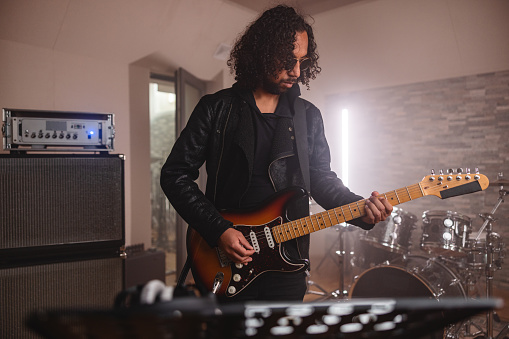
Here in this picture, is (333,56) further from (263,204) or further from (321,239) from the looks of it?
(263,204)

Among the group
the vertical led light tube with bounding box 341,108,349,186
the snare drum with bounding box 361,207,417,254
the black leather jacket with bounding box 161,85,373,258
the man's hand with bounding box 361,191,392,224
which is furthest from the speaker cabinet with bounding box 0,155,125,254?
the vertical led light tube with bounding box 341,108,349,186

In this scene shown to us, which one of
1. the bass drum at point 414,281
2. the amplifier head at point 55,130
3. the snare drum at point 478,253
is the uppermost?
the amplifier head at point 55,130

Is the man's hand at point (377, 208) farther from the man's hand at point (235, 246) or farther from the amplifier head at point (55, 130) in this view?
the amplifier head at point (55, 130)

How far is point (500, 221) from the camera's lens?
14.4 ft

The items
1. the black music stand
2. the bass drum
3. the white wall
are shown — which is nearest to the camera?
the black music stand

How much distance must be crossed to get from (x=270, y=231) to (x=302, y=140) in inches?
19.0

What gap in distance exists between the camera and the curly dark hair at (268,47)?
5.87 feet

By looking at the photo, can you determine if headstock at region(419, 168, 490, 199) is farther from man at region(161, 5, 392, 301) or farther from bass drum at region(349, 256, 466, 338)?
bass drum at region(349, 256, 466, 338)

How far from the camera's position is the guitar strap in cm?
184

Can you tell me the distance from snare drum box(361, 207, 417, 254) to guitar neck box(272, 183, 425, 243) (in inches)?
66.0

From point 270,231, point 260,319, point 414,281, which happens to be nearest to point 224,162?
point 270,231

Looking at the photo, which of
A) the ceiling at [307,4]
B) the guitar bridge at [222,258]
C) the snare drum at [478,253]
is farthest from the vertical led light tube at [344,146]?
the guitar bridge at [222,258]

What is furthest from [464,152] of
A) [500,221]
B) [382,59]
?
[382,59]

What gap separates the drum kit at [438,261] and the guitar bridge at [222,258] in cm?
184
